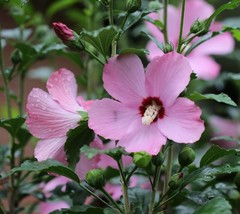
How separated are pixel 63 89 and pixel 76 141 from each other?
0.10m

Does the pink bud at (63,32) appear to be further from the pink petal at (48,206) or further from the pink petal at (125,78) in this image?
the pink petal at (48,206)

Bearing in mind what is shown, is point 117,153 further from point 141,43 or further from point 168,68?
point 141,43

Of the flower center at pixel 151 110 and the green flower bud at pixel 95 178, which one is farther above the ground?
the flower center at pixel 151 110

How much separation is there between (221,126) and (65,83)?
3.26 ft

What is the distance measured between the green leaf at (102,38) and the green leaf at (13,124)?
0.76 feet

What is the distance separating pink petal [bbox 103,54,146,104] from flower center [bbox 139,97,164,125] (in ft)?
0.05

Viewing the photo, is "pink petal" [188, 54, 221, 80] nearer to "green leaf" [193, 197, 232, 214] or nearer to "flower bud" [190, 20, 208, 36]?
"flower bud" [190, 20, 208, 36]

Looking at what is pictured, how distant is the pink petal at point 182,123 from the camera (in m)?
0.77

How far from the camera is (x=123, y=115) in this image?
825 millimetres

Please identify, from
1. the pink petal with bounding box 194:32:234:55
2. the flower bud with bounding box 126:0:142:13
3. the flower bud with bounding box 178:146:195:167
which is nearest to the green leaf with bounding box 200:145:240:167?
the flower bud with bounding box 178:146:195:167

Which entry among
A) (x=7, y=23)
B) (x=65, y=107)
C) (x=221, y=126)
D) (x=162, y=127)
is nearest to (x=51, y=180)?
(x=65, y=107)

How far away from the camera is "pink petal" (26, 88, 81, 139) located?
2.82 feet

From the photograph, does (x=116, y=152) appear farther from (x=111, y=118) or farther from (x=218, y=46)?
(x=218, y=46)

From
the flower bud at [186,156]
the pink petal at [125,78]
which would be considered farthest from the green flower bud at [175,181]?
the pink petal at [125,78]
